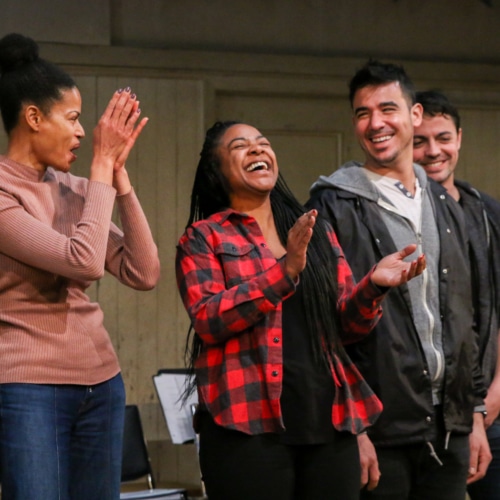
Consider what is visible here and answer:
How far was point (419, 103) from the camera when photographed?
3309 millimetres

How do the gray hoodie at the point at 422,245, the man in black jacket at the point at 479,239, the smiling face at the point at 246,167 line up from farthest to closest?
the man in black jacket at the point at 479,239
the gray hoodie at the point at 422,245
the smiling face at the point at 246,167

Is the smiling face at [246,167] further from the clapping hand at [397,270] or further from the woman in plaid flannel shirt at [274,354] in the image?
the clapping hand at [397,270]

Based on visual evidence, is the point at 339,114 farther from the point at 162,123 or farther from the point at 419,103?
the point at 419,103

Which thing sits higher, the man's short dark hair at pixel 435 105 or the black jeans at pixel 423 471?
the man's short dark hair at pixel 435 105

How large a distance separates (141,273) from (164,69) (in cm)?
317

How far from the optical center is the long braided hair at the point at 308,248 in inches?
104

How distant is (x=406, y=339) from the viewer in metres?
2.88

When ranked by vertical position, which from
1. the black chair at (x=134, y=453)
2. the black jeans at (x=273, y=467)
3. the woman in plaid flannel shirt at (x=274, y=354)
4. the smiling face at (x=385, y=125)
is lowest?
the black chair at (x=134, y=453)

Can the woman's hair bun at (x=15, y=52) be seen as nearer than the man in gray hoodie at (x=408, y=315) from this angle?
Yes

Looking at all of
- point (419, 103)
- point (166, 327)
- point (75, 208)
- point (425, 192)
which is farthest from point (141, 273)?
point (166, 327)

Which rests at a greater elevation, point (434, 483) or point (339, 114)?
point (339, 114)

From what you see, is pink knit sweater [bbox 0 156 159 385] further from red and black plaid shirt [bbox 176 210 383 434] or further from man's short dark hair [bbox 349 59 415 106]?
man's short dark hair [bbox 349 59 415 106]

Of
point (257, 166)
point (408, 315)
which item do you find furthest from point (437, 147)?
point (257, 166)

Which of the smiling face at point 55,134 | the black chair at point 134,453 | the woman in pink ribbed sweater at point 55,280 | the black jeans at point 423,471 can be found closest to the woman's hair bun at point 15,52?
the woman in pink ribbed sweater at point 55,280
